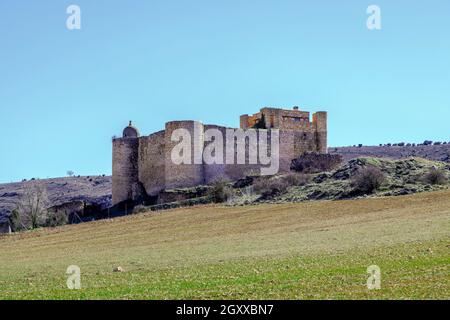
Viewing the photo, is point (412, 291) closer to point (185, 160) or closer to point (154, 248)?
point (154, 248)

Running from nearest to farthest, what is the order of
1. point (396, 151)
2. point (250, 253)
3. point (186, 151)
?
point (250, 253) → point (186, 151) → point (396, 151)

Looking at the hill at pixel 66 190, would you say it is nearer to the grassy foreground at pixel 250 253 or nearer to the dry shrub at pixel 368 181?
the grassy foreground at pixel 250 253

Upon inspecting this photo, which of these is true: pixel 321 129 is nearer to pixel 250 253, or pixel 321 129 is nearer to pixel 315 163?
pixel 315 163

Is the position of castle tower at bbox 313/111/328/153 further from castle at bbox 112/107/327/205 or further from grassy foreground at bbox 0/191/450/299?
grassy foreground at bbox 0/191/450/299

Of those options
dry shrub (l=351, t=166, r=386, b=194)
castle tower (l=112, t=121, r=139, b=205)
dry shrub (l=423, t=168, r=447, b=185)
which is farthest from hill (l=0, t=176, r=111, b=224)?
dry shrub (l=423, t=168, r=447, b=185)

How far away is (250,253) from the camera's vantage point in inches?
810

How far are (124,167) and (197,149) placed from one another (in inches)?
240

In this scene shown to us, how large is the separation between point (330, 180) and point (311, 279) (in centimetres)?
2635

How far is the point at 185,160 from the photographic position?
44.7 meters

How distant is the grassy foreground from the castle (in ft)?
23.8

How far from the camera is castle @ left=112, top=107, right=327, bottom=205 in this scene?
44.8 metres

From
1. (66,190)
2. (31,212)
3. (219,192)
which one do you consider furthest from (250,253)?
(66,190)

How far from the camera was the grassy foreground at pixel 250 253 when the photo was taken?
44.4 ft
